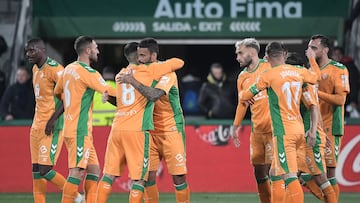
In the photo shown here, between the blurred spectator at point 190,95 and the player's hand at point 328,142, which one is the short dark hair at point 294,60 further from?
the blurred spectator at point 190,95

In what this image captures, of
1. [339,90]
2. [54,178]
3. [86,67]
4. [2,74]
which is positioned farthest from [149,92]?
[2,74]

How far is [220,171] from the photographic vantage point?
14.9 meters

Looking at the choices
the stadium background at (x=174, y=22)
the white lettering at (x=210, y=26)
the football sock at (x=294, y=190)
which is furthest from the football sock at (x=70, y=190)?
the white lettering at (x=210, y=26)

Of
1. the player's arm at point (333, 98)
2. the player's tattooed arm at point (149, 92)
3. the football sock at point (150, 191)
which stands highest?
the player's tattooed arm at point (149, 92)

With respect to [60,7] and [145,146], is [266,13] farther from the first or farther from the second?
[145,146]

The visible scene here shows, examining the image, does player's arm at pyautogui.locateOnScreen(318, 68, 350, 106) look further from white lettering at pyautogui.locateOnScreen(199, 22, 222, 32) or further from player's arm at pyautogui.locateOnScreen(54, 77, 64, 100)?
white lettering at pyautogui.locateOnScreen(199, 22, 222, 32)

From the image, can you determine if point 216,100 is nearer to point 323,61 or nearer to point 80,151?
point 323,61

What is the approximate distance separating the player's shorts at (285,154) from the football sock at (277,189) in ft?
1.13

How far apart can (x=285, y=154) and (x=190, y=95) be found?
6.44 m

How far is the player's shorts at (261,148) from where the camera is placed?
38.6ft

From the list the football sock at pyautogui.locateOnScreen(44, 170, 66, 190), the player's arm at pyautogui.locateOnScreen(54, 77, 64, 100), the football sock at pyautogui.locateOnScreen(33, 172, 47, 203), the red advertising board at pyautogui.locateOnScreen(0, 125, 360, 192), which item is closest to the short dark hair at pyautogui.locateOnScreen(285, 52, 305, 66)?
the player's arm at pyautogui.locateOnScreen(54, 77, 64, 100)

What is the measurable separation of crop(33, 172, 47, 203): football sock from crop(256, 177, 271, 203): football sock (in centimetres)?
244

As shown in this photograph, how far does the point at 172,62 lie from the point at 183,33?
268 inches

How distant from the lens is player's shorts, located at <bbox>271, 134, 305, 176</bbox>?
11.0m
